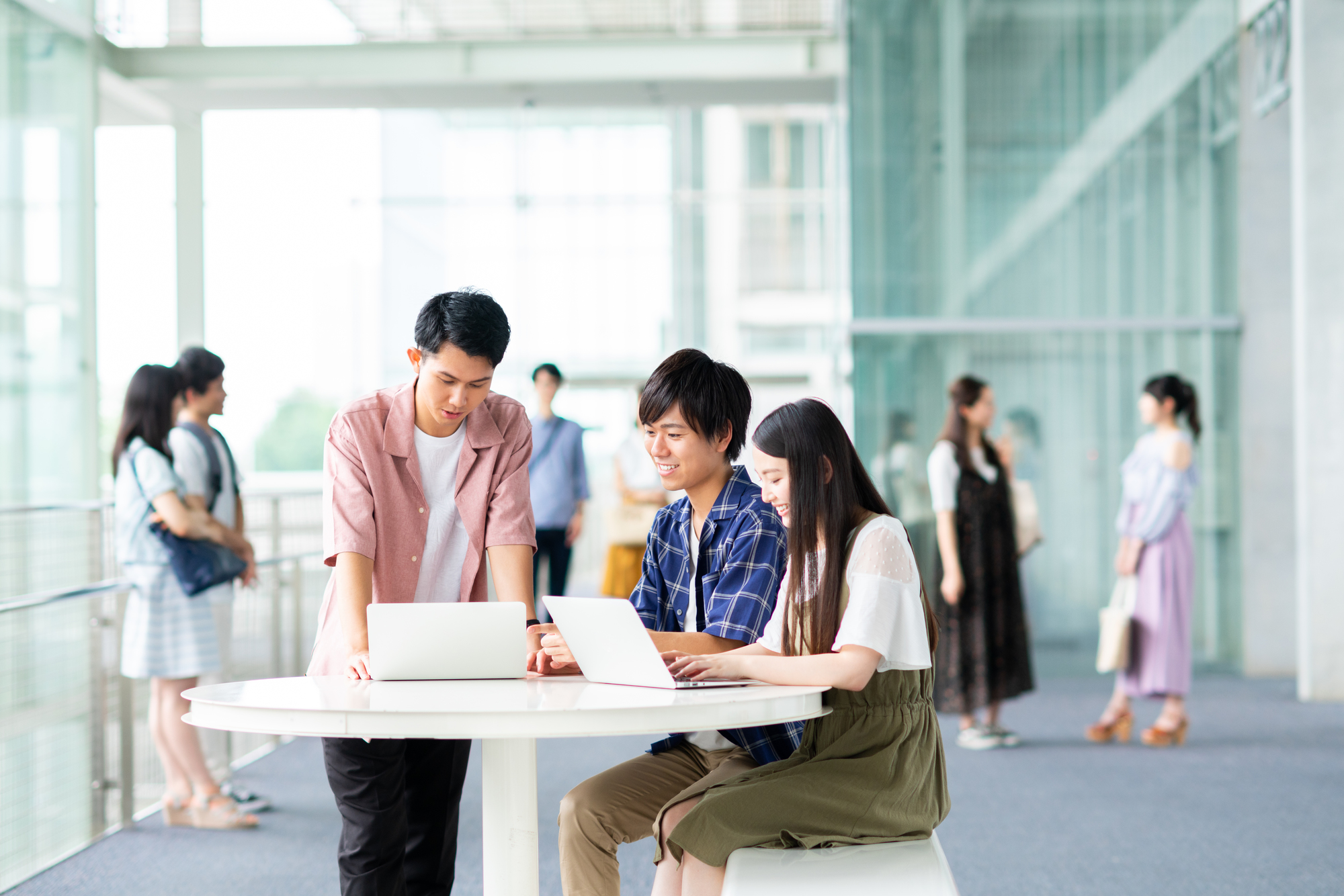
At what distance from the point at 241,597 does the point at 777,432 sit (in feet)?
12.0

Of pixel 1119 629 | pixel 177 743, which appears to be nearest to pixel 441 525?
pixel 177 743

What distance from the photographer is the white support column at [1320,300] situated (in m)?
6.02

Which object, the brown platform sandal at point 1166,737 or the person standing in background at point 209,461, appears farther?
the brown platform sandal at point 1166,737

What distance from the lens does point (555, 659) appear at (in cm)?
206

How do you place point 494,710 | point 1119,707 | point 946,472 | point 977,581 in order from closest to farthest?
point 494,710 → point 946,472 → point 977,581 → point 1119,707

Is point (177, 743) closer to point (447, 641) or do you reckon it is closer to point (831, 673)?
point (447, 641)

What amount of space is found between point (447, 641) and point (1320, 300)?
225 inches

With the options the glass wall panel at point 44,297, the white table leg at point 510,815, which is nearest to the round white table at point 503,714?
the white table leg at point 510,815

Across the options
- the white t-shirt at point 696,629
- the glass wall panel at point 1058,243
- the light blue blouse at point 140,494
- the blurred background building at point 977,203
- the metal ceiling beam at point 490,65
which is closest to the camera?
the white t-shirt at point 696,629

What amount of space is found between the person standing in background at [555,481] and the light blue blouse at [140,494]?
7.09 feet

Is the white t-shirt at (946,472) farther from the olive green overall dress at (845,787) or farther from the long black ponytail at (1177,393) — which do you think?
the olive green overall dress at (845,787)

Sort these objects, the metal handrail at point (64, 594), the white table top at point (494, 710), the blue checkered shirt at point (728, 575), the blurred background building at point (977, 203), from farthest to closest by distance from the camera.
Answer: the blurred background building at point (977, 203) < the metal handrail at point (64, 594) < the blue checkered shirt at point (728, 575) < the white table top at point (494, 710)

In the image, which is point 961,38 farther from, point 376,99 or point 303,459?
point 303,459

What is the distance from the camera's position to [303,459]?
1044 cm
